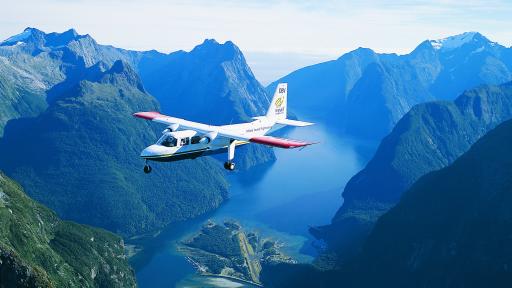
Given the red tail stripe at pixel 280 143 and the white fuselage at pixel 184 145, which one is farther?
the white fuselage at pixel 184 145

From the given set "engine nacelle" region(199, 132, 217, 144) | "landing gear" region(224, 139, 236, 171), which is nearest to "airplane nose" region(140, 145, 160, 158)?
"engine nacelle" region(199, 132, 217, 144)

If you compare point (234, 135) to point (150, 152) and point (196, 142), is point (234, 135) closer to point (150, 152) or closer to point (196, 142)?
point (196, 142)

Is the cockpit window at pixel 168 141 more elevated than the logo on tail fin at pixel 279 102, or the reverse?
the cockpit window at pixel 168 141

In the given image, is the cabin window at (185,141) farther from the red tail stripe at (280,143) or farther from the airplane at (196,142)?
the red tail stripe at (280,143)

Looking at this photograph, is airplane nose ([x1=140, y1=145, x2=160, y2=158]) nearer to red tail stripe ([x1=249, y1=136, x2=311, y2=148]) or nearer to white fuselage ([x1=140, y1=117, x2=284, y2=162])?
white fuselage ([x1=140, y1=117, x2=284, y2=162])

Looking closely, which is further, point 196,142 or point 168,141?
point 196,142

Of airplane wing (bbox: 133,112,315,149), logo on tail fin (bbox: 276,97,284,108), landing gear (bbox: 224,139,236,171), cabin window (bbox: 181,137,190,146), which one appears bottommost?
landing gear (bbox: 224,139,236,171)

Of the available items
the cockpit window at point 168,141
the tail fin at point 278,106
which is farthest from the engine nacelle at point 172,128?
the tail fin at point 278,106

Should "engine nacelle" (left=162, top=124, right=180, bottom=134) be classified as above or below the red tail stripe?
below

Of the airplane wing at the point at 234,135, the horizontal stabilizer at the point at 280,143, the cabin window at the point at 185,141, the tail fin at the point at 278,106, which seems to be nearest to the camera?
the horizontal stabilizer at the point at 280,143

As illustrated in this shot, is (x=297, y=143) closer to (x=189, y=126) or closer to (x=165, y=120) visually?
(x=189, y=126)

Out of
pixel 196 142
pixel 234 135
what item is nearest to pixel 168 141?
pixel 196 142
